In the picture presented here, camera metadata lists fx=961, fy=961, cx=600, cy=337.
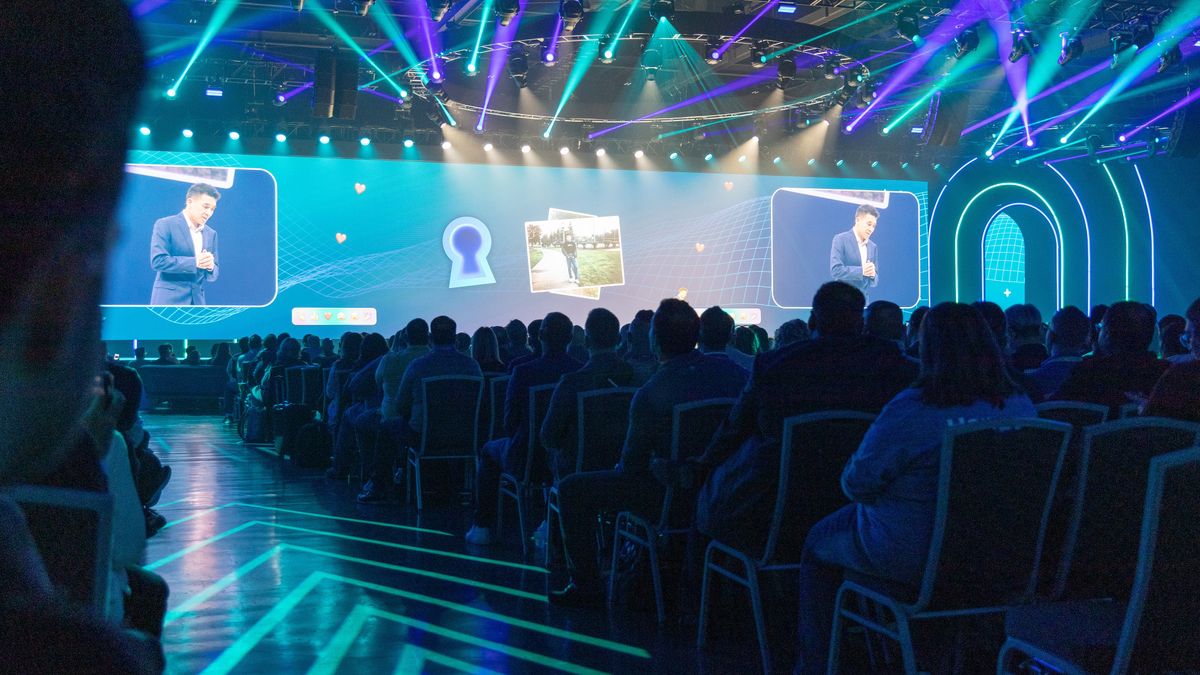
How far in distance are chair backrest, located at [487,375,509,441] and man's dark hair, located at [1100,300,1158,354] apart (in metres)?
3.17

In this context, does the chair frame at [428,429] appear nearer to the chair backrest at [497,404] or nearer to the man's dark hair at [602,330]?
the chair backrest at [497,404]

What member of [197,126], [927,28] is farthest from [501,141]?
[927,28]

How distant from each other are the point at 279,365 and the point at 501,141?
5.97 m

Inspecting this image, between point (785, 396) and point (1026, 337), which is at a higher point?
point (1026, 337)

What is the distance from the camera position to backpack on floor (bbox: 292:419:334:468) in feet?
27.5

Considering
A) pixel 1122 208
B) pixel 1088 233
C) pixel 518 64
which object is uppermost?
pixel 518 64

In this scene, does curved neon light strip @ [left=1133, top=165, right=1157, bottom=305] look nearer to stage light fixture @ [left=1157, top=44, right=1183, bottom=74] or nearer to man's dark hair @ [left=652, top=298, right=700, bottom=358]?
stage light fixture @ [left=1157, top=44, right=1183, bottom=74]

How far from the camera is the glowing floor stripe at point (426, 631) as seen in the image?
3225 mm

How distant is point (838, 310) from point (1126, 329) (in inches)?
56.0

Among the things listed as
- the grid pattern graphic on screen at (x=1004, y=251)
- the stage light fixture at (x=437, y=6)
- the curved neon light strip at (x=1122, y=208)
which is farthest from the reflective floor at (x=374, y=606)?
the curved neon light strip at (x=1122, y=208)

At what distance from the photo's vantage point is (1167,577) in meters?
1.74

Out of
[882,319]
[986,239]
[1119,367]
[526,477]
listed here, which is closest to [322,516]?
[526,477]

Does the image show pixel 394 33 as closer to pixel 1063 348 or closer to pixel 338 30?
pixel 338 30

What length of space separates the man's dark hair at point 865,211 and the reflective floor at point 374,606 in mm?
10572
